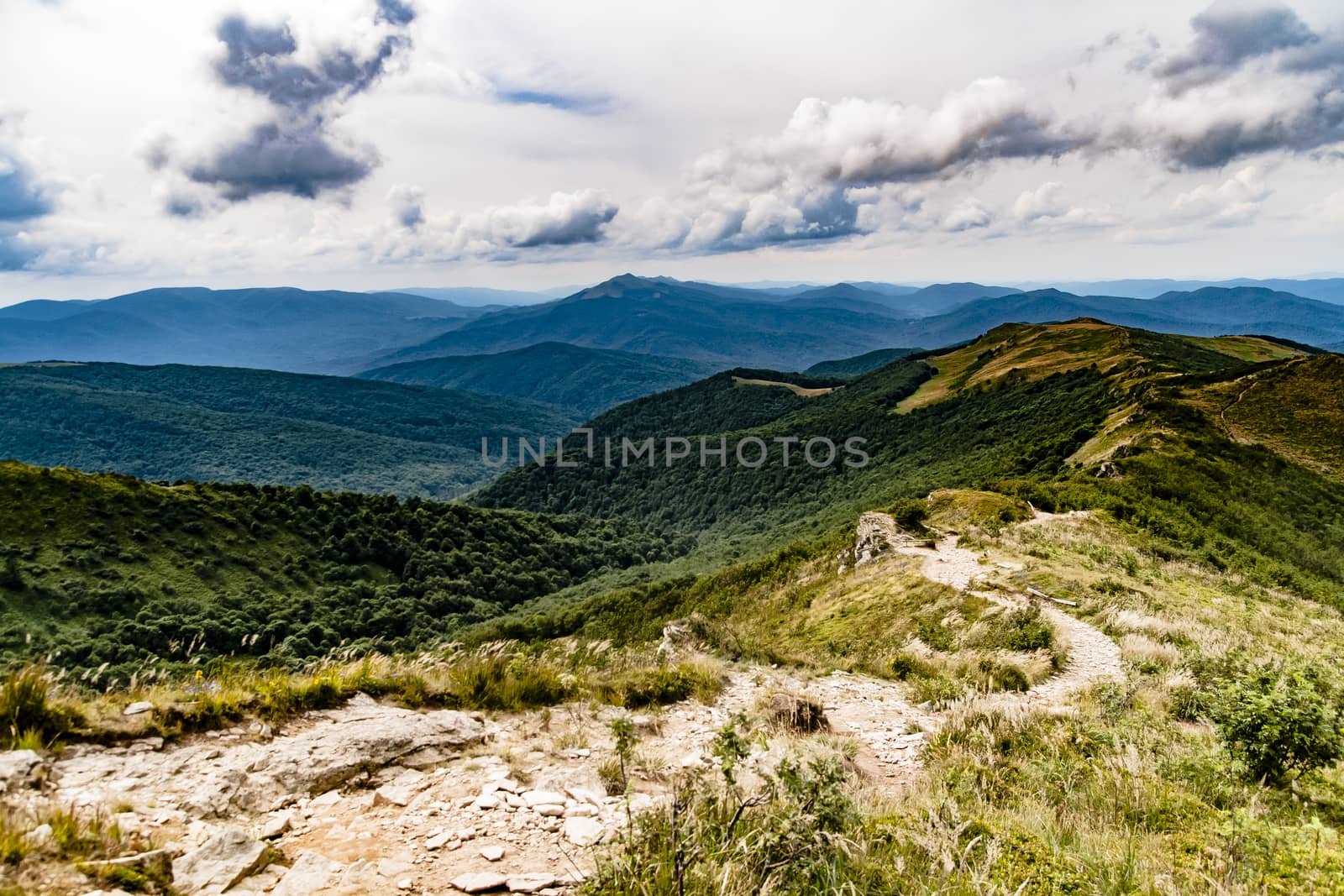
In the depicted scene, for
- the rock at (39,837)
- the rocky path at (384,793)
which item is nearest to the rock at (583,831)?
the rocky path at (384,793)

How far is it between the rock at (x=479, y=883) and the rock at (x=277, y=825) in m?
1.82

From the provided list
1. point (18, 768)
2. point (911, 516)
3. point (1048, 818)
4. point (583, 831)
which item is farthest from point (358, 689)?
point (911, 516)

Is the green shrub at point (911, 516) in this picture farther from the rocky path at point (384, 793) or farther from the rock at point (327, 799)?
the rock at point (327, 799)

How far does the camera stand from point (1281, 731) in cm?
605

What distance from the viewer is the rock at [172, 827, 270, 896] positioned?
12.7ft

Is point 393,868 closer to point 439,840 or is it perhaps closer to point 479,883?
point 439,840

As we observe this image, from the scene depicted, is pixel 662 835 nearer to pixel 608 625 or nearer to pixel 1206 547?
pixel 1206 547

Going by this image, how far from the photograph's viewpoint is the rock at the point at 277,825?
475 centimetres

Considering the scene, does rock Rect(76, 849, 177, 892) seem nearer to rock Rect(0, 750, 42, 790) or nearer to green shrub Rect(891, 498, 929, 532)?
rock Rect(0, 750, 42, 790)

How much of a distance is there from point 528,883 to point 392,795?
2.08 metres

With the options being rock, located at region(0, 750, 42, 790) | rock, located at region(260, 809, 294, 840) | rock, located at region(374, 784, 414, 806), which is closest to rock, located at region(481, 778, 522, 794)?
rock, located at region(374, 784, 414, 806)

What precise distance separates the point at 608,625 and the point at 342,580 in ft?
159

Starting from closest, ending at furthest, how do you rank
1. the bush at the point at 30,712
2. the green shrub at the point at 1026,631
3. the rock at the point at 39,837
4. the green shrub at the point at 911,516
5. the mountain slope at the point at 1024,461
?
1. the rock at the point at 39,837
2. the bush at the point at 30,712
3. the green shrub at the point at 1026,631
4. the green shrub at the point at 911,516
5. the mountain slope at the point at 1024,461

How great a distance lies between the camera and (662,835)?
162 inches
